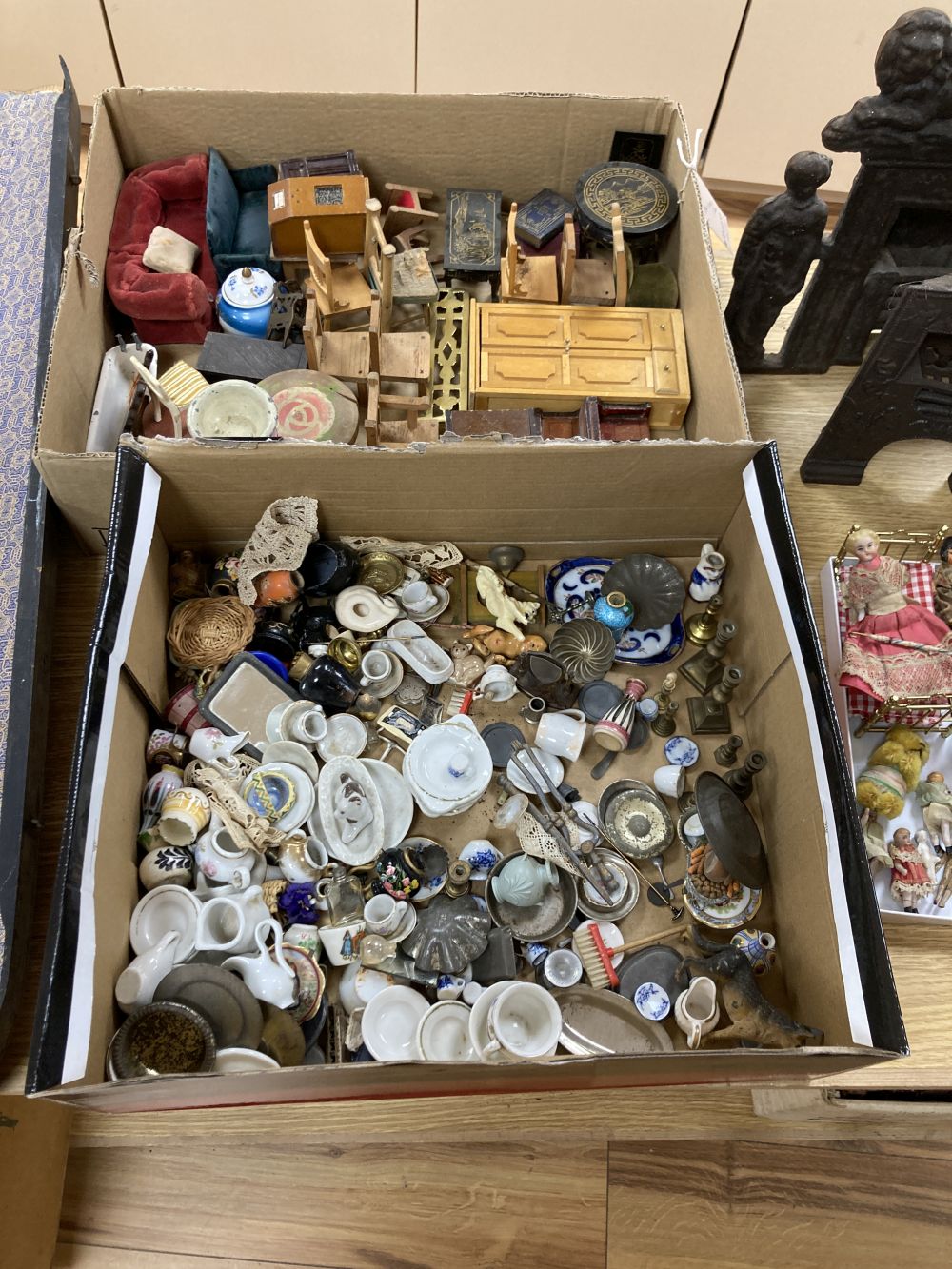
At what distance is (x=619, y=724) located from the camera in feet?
4.47

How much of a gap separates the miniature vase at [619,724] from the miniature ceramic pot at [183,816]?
568 millimetres

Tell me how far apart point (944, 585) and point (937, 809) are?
36 cm

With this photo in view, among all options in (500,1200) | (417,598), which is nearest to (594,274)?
(417,598)

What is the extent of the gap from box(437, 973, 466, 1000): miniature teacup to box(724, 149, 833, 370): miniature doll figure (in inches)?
46.4

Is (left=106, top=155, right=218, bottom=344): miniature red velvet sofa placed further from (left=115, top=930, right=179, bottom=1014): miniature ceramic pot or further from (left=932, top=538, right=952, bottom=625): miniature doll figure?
(left=932, top=538, right=952, bottom=625): miniature doll figure

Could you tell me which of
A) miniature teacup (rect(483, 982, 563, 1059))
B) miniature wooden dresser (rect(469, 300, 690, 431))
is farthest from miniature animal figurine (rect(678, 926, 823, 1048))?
miniature wooden dresser (rect(469, 300, 690, 431))

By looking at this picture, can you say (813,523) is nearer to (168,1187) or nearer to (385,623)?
(385,623)

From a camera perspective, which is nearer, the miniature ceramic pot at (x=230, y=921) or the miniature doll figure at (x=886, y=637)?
the miniature ceramic pot at (x=230, y=921)

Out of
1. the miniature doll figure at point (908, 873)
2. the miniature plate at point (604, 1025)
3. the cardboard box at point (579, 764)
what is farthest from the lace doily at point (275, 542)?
the miniature doll figure at point (908, 873)

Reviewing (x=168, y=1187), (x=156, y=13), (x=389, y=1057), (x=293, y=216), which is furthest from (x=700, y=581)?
(x=156, y=13)

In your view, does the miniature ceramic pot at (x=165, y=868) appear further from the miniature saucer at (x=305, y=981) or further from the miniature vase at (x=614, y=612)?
the miniature vase at (x=614, y=612)

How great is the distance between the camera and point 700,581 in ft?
4.88

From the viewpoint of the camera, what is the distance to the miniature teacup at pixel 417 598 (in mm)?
1462

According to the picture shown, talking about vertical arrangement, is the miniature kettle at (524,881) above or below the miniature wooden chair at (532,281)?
below
